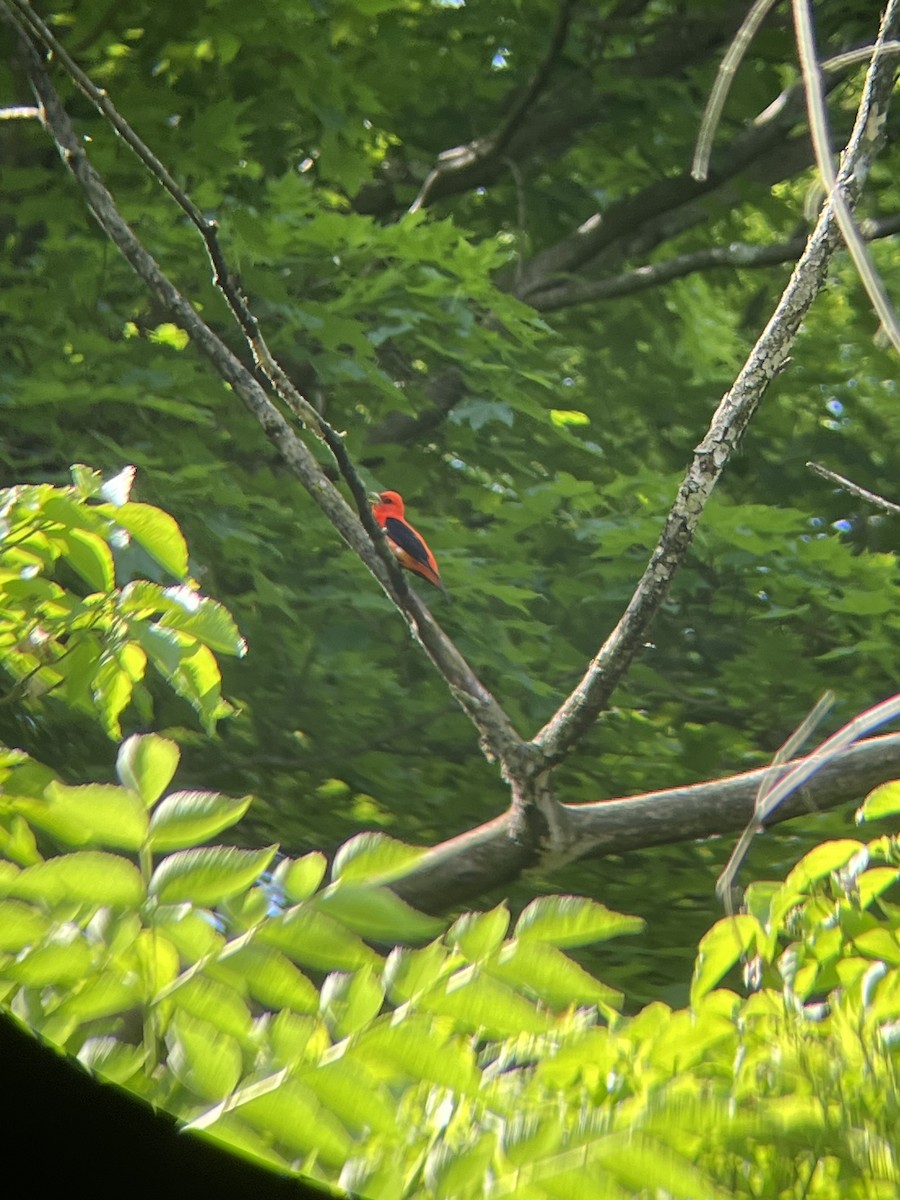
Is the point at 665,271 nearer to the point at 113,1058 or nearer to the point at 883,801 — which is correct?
the point at 883,801

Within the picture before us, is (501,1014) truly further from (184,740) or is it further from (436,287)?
(436,287)

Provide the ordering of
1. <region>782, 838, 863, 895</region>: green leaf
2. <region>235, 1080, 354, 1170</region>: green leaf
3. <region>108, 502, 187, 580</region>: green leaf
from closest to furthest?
<region>235, 1080, 354, 1170</region>: green leaf, <region>782, 838, 863, 895</region>: green leaf, <region>108, 502, 187, 580</region>: green leaf

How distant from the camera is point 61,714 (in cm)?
60

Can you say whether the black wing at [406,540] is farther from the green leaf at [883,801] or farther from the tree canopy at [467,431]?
the green leaf at [883,801]

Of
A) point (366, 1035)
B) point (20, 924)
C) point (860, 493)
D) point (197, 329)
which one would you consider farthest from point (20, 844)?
point (860, 493)

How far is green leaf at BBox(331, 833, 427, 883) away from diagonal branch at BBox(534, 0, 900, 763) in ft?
0.54

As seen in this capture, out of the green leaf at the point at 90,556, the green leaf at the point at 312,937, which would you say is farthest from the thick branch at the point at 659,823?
the green leaf at the point at 90,556

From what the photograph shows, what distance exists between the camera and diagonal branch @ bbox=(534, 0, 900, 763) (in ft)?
1.77

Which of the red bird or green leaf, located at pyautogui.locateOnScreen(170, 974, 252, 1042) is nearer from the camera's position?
green leaf, located at pyautogui.locateOnScreen(170, 974, 252, 1042)

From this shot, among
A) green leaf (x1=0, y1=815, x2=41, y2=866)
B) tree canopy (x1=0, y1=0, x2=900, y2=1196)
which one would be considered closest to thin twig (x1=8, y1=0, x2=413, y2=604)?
tree canopy (x1=0, y1=0, x2=900, y2=1196)

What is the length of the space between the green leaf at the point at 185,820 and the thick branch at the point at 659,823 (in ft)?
0.36

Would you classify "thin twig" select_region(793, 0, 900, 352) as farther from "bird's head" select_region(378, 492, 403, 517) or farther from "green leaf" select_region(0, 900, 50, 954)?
"green leaf" select_region(0, 900, 50, 954)

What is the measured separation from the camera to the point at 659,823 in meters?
0.52

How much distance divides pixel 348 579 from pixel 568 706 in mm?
137
